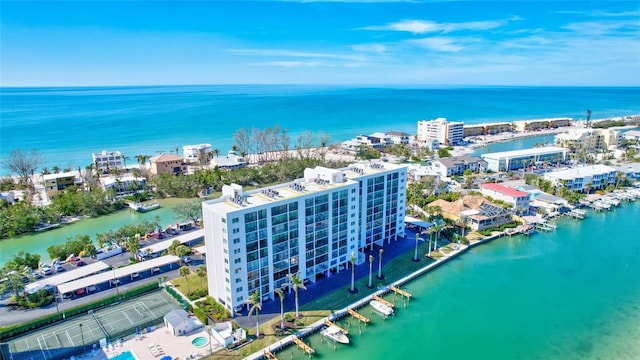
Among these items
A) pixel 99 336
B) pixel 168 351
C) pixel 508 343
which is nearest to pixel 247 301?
pixel 168 351

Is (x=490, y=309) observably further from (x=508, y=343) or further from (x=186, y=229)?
(x=186, y=229)

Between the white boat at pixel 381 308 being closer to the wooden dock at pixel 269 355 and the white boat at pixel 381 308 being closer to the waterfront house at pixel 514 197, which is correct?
the wooden dock at pixel 269 355

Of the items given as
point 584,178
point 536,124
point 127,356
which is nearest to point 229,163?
point 127,356

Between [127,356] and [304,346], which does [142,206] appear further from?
[304,346]

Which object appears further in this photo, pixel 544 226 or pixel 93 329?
pixel 544 226

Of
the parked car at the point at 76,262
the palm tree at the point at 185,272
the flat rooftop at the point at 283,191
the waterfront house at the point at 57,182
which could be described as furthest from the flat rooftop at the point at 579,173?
the waterfront house at the point at 57,182

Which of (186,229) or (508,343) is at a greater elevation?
(186,229)

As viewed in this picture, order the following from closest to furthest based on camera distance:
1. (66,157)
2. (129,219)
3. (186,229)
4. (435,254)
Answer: (435,254), (186,229), (129,219), (66,157)
